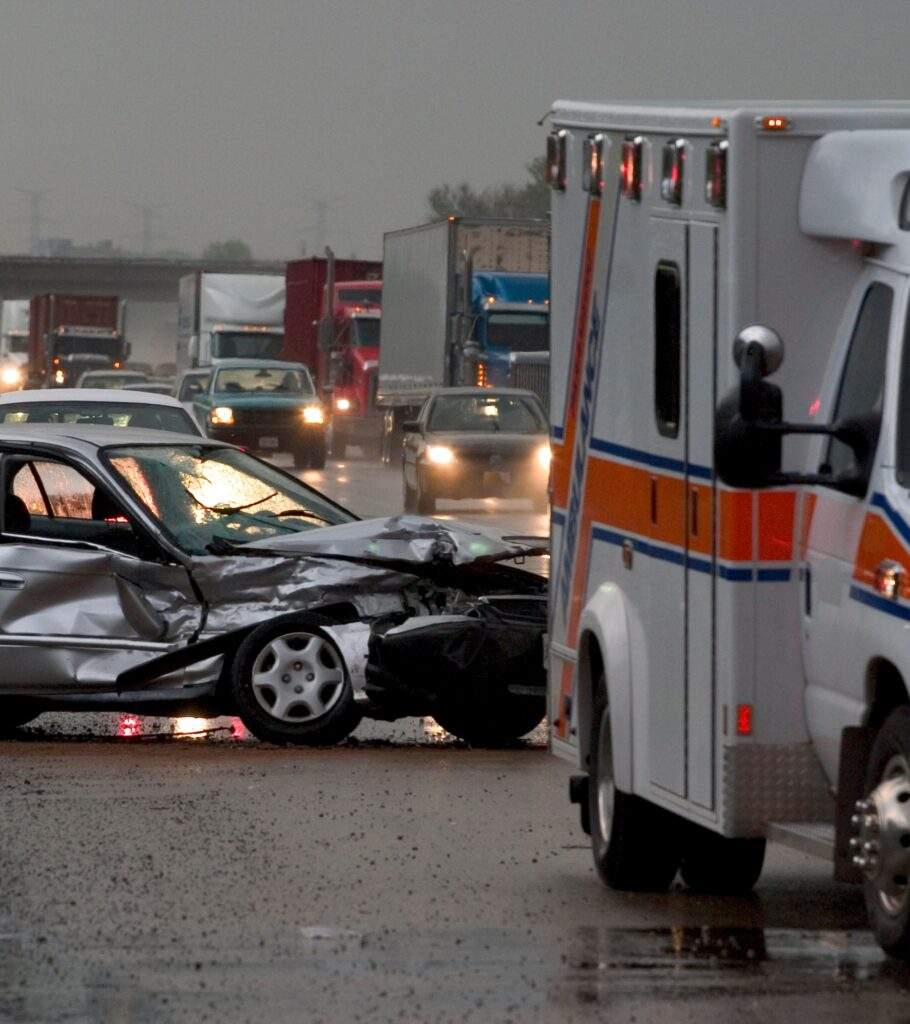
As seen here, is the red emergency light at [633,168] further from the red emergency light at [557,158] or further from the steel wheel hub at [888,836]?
the steel wheel hub at [888,836]

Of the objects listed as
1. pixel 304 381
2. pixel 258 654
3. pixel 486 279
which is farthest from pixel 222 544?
pixel 304 381

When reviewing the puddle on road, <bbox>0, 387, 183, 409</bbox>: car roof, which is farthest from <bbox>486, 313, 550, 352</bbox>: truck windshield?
the puddle on road

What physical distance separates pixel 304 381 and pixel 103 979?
4055 cm

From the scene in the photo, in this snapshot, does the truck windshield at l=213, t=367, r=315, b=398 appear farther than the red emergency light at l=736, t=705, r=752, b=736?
Yes

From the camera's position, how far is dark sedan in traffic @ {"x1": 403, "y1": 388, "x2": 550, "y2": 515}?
116ft

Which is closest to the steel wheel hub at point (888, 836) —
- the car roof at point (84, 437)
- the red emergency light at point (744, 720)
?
the red emergency light at point (744, 720)

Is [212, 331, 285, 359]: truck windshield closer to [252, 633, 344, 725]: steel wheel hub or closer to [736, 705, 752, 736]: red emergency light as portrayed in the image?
[252, 633, 344, 725]: steel wheel hub

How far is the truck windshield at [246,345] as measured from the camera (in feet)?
193

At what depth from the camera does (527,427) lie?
119ft

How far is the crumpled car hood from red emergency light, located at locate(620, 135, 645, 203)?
171 inches

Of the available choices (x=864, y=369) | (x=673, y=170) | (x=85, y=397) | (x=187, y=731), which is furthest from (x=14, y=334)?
(x=864, y=369)

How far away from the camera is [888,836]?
6.91 m

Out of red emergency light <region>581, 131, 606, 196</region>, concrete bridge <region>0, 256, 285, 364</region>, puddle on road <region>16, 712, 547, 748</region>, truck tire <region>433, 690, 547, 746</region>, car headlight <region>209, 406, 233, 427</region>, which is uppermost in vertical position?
concrete bridge <region>0, 256, 285, 364</region>

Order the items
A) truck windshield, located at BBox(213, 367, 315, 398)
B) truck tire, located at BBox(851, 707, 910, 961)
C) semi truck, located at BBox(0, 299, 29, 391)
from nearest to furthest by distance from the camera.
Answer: truck tire, located at BBox(851, 707, 910, 961) → truck windshield, located at BBox(213, 367, 315, 398) → semi truck, located at BBox(0, 299, 29, 391)
